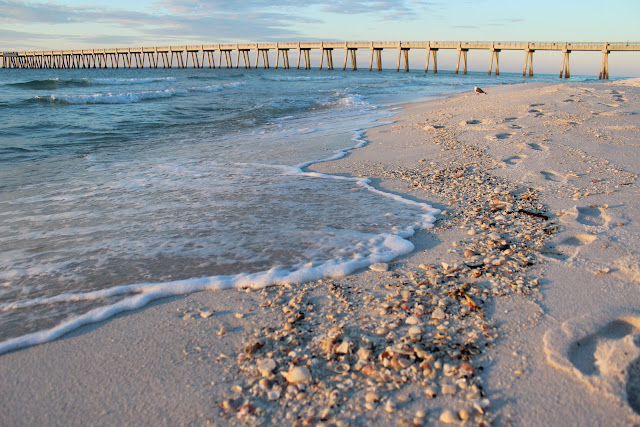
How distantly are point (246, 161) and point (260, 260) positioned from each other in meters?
3.36

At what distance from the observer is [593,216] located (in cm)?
322

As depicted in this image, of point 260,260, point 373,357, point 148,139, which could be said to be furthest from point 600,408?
point 148,139

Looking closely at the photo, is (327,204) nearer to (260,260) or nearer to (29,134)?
(260,260)

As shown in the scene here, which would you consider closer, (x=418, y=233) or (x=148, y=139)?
(x=418, y=233)

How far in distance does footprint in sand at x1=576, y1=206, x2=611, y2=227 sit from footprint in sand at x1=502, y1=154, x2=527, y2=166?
1606mm

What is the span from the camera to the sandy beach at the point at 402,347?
1.52 meters

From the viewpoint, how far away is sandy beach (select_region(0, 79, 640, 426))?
1519 mm

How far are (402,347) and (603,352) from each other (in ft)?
2.52

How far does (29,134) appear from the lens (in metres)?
9.28

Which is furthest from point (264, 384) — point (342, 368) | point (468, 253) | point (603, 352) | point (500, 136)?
point (500, 136)

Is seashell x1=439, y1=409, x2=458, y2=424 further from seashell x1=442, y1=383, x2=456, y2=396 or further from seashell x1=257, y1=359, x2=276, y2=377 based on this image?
seashell x1=257, y1=359, x2=276, y2=377

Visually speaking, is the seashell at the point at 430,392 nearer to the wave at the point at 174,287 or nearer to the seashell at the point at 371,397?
the seashell at the point at 371,397

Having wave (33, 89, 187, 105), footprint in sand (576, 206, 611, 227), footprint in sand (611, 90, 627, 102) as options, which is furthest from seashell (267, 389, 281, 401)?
wave (33, 89, 187, 105)

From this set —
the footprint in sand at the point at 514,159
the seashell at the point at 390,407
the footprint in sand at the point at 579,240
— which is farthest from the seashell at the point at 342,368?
the footprint in sand at the point at 514,159
